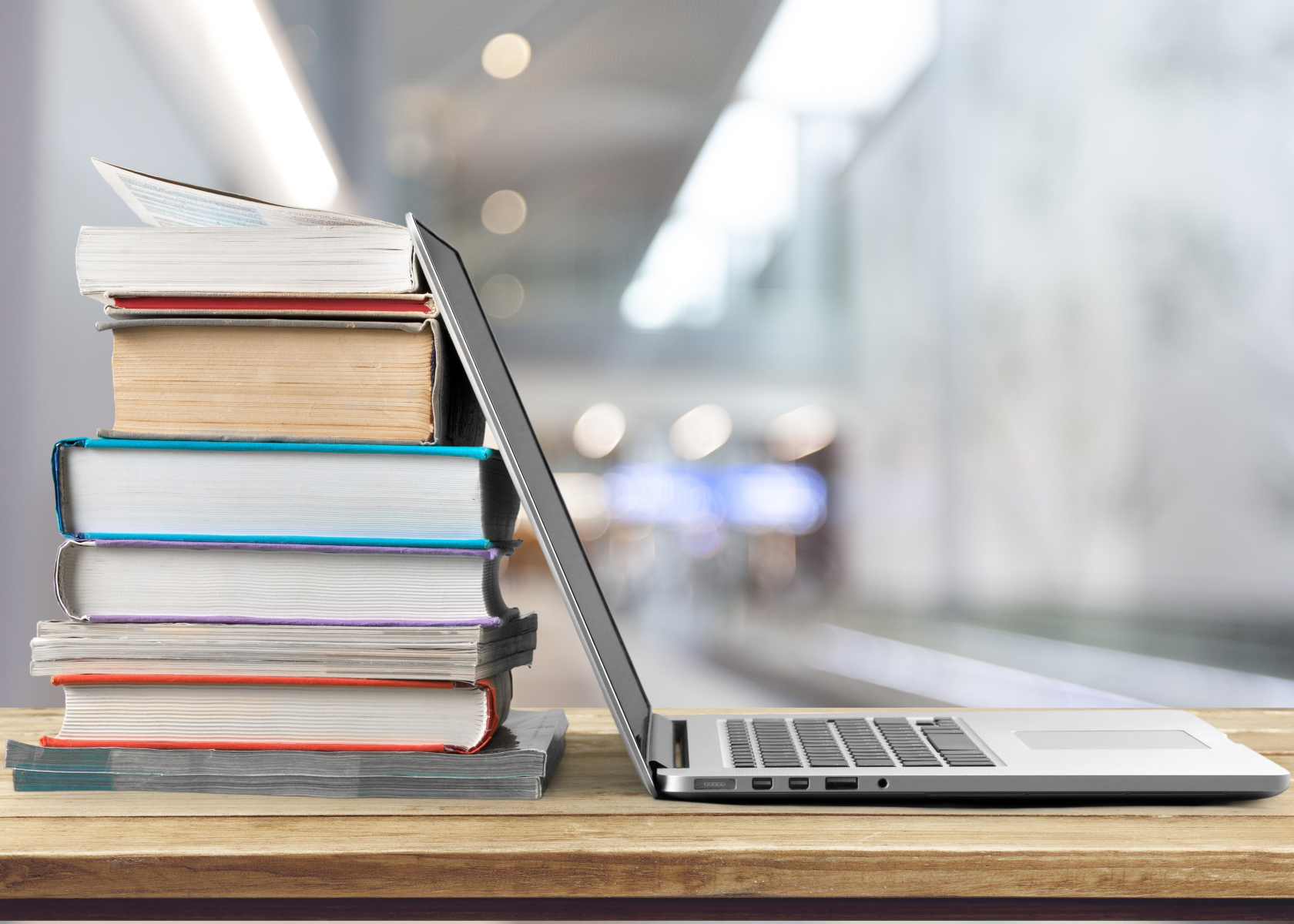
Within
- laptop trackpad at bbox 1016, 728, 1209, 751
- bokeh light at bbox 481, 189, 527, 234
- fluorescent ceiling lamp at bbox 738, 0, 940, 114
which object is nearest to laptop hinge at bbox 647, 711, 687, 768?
laptop trackpad at bbox 1016, 728, 1209, 751

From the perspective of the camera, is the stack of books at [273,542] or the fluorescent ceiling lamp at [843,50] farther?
the fluorescent ceiling lamp at [843,50]

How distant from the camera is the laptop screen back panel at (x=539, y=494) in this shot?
1.80 feet

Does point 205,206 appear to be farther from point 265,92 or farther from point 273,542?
point 265,92

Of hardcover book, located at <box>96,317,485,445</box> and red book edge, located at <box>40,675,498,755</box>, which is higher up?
hardcover book, located at <box>96,317,485,445</box>

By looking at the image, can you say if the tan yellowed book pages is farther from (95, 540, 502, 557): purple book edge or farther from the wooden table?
the wooden table

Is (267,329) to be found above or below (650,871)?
above

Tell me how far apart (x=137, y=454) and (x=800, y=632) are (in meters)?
9.48

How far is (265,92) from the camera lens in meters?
2.30

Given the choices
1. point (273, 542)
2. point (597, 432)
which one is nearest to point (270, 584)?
point (273, 542)

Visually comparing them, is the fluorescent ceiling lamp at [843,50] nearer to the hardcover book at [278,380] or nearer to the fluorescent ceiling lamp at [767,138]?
the fluorescent ceiling lamp at [767,138]

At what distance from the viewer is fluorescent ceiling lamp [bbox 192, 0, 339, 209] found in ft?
6.89

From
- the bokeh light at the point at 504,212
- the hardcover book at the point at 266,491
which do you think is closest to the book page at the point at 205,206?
the hardcover book at the point at 266,491

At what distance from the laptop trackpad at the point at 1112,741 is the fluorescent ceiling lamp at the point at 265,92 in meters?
2.01

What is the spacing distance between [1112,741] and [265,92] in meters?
2.37
